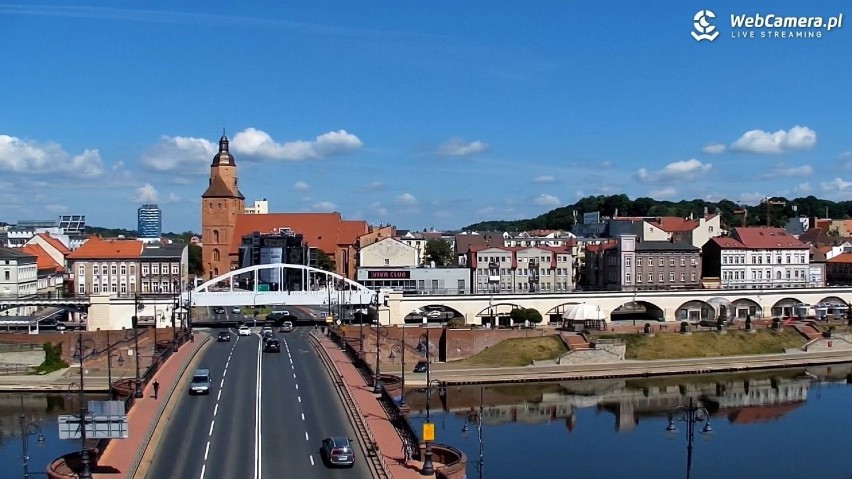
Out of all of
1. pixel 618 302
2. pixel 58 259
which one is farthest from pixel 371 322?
pixel 58 259

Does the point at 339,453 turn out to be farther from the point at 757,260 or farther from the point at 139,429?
the point at 757,260

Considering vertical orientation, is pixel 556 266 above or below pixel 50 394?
above

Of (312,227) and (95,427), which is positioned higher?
(312,227)

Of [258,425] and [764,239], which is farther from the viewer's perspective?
[764,239]

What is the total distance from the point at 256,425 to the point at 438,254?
326ft

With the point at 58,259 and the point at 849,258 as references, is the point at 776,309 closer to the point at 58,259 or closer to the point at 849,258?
the point at 849,258

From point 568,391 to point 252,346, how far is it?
1004 inches

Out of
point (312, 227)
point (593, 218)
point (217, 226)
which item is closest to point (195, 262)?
point (217, 226)

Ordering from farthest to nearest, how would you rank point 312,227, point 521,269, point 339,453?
point 312,227 → point 521,269 → point 339,453

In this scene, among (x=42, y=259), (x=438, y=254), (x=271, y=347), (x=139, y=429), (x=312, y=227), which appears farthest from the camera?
(x=438, y=254)

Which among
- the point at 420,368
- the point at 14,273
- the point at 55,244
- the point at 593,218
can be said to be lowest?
the point at 420,368

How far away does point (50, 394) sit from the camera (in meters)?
66.5

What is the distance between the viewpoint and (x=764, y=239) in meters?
118

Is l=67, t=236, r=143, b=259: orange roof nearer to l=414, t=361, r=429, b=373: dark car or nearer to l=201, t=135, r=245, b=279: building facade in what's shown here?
l=201, t=135, r=245, b=279: building facade
